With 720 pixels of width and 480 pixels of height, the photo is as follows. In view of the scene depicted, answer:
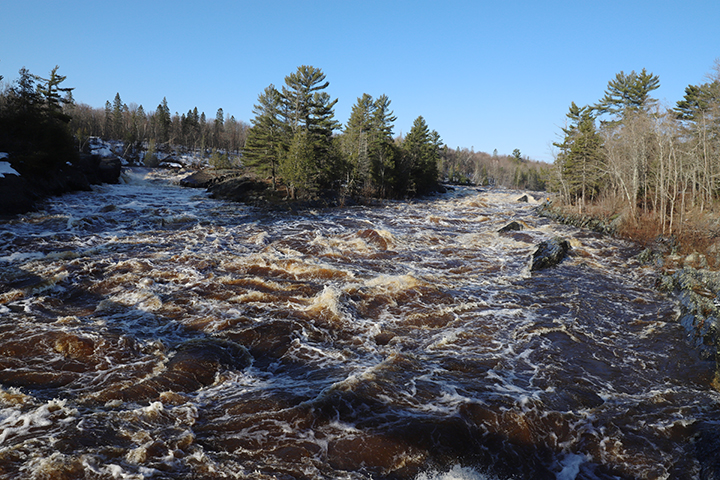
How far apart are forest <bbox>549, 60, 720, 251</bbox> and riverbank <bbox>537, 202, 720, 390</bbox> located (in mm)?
300

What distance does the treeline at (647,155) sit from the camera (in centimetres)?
2145

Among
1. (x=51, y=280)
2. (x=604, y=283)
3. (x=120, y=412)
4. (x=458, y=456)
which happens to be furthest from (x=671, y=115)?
(x=51, y=280)

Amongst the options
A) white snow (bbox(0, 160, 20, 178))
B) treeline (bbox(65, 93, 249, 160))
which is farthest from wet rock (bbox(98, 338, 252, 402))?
treeline (bbox(65, 93, 249, 160))

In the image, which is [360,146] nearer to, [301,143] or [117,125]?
→ [301,143]

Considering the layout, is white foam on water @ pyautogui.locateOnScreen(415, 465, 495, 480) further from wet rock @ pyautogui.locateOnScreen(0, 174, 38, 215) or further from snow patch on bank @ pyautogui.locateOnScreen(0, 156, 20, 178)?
snow patch on bank @ pyautogui.locateOnScreen(0, 156, 20, 178)

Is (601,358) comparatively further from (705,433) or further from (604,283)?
(604,283)

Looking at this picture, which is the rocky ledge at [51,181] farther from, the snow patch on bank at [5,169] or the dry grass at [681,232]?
the dry grass at [681,232]

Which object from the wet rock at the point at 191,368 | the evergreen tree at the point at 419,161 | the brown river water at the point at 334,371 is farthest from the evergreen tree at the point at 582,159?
the wet rock at the point at 191,368

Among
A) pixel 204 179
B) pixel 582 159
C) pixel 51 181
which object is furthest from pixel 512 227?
pixel 204 179

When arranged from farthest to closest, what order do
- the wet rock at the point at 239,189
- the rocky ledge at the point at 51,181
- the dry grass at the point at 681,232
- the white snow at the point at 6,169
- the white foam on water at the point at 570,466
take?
the wet rock at the point at 239,189
the white snow at the point at 6,169
the rocky ledge at the point at 51,181
the dry grass at the point at 681,232
the white foam on water at the point at 570,466

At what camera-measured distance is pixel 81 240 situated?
634 inches

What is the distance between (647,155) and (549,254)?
1783cm

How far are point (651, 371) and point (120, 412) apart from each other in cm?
953

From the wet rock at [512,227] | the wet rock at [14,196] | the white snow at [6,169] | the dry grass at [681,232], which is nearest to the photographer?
the dry grass at [681,232]
